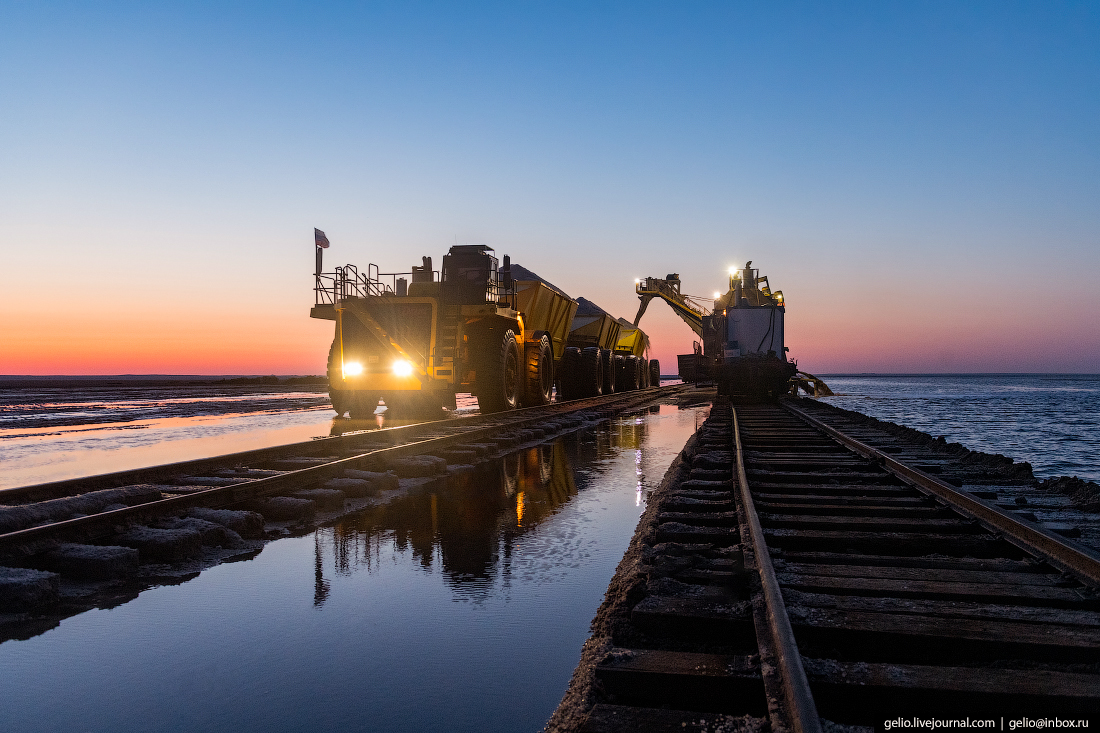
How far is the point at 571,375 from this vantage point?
21.2 metres

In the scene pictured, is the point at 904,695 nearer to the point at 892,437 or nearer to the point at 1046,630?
the point at 1046,630

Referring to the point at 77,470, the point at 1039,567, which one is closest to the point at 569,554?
the point at 1039,567

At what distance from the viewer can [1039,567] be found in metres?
3.35

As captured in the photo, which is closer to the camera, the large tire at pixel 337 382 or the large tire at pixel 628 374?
the large tire at pixel 337 382

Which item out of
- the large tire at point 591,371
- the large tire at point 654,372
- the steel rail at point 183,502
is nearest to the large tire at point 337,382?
the steel rail at point 183,502

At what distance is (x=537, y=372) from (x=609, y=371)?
30.0ft

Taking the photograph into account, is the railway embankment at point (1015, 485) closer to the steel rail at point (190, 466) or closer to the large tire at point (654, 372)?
the steel rail at point (190, 466)

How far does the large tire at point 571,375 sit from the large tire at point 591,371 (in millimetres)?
223

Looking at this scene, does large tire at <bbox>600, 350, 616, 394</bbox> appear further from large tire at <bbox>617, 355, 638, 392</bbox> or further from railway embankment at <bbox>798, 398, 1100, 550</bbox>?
railway embankment at <bbox>798, 398, 1100, 550</bbox>

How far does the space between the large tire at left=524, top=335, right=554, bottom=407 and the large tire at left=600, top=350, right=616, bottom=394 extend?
660 cm

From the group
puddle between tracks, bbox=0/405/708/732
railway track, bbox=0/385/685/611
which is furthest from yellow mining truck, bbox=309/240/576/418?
puddle between tracks, bbox=0/405/708/732

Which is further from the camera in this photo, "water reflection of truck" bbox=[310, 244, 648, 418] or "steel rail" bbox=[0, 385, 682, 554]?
"water reflection of truck" bbox=[310, 244, 648, 418]

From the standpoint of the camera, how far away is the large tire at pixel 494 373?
13.6m

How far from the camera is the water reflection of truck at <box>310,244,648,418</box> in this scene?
41.8 feet
